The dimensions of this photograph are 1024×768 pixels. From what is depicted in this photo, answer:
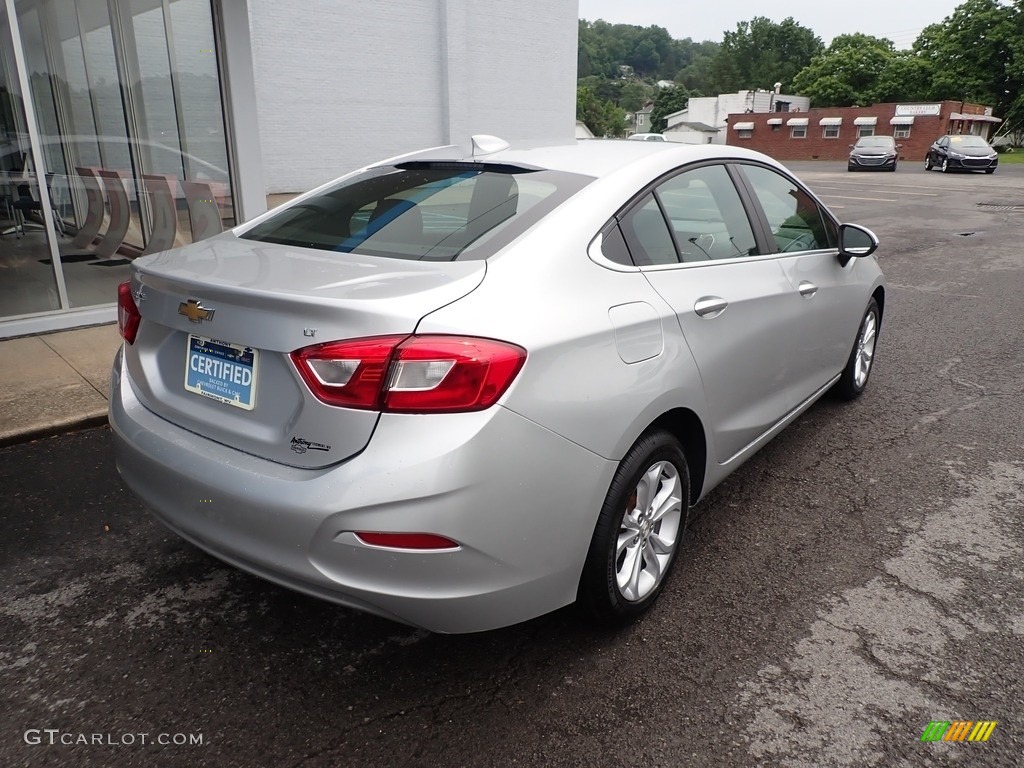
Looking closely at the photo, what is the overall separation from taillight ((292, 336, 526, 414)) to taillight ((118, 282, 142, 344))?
100 centimetres

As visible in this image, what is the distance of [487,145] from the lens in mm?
3195

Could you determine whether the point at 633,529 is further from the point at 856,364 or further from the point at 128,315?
the point at 856,364

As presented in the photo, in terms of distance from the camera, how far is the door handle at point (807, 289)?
361cm

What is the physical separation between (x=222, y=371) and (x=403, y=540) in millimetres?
757

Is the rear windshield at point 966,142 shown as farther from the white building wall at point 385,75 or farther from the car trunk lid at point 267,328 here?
the car trunk lid at point 267,328

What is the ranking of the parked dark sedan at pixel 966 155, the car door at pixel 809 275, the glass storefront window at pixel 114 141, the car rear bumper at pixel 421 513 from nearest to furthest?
the car rear bumper at pixel 421 513, the car door at pixel 809 275, the glass storefront window at pixel 114 141, the parked dark sedan at pixel 966 155

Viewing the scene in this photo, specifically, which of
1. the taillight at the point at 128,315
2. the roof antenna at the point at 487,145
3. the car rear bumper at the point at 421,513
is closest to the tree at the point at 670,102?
the roof antenna at the point at 487,145

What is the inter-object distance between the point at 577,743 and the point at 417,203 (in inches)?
73.0

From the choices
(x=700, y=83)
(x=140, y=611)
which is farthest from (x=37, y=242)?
(x=700, y=83)

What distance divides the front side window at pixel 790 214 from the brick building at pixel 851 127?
2014 inches

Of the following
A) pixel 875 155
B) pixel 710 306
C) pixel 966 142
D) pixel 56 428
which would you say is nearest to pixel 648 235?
pixel 710 306

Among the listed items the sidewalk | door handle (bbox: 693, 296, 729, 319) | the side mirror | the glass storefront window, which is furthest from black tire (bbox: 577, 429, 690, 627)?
the glass storefront window

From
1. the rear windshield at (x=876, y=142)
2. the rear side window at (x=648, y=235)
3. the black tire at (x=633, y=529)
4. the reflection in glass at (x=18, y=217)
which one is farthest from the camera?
the rear windshield at (x=876, y=142)

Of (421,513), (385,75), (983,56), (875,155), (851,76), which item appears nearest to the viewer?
(421,513)
